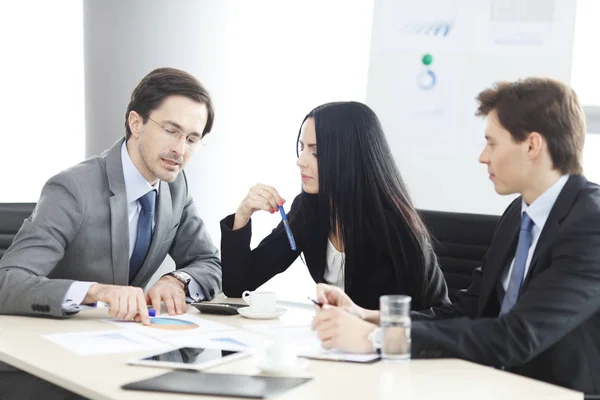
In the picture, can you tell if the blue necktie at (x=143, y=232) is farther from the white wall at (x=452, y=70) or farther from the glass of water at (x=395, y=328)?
the white wall at (x=452, y=70)

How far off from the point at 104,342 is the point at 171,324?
280 mm

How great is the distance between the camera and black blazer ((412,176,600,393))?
5.91ft

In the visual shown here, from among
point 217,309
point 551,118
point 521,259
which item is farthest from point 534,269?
point 217,309

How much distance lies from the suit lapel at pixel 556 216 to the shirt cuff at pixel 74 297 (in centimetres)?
117

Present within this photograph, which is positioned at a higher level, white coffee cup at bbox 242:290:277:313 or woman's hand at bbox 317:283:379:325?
woman's hand at bbox 317:283:379:325

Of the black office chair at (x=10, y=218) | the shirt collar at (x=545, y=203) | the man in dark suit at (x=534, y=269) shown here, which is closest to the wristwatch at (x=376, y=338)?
the man in dark suit at (x=534, y=269)

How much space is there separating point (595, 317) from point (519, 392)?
435 millimetres

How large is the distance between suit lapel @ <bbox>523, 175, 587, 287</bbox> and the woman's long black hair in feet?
2.28

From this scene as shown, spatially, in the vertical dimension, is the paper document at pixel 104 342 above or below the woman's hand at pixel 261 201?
below

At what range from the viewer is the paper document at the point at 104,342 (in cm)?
186

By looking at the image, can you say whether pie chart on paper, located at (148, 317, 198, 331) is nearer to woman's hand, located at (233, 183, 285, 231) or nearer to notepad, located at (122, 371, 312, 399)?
notepad, located at (122, 371, 312, 399)

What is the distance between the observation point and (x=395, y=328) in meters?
1.81

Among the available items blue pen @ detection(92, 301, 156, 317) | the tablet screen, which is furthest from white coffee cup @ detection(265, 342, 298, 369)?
blue pen @ detection(92, 301, 156, 317)

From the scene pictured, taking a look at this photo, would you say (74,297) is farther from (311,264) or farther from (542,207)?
(542,207)
